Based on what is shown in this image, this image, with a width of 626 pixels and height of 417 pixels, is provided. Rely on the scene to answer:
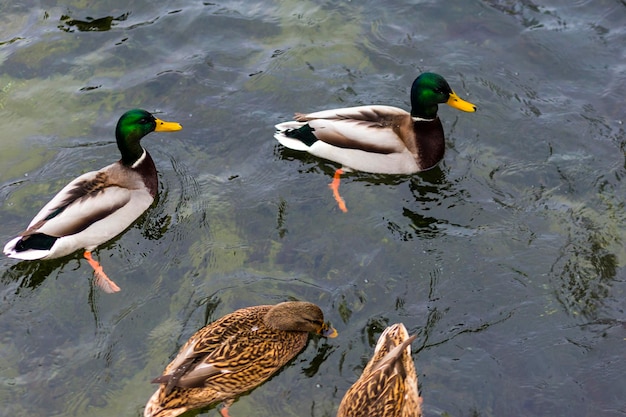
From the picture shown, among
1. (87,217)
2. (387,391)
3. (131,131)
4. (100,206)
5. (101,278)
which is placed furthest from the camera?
(131,131)

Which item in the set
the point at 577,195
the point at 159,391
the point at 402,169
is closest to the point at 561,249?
the point at 577,195

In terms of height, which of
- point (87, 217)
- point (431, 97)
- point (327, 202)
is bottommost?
point (327, 202)

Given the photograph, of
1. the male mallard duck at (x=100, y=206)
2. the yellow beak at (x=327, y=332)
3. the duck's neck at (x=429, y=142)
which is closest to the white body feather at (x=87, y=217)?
the male mallard duck at (x=100, y=206)

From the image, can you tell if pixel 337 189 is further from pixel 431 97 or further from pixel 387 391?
pixel 387 391

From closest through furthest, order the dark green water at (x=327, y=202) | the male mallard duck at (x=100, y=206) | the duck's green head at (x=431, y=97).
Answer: the dark green water at (x=327, y=202) → the male mallard duck at (x=100, y=206) → the duck's green head at (x=431, y=97)

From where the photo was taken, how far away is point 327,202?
7.59 meters

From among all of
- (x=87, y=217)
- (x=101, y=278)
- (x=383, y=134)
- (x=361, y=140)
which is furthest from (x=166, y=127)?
(x=383, y=134)

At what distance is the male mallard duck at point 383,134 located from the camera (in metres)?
7.84

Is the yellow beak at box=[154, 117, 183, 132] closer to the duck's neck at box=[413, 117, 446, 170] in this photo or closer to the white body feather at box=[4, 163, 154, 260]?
the white body feather at box=[4, 163, 154, 260]

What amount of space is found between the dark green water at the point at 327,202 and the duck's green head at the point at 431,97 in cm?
47

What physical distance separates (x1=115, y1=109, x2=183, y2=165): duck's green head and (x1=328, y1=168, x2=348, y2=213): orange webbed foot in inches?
76.2

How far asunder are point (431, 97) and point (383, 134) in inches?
24.7

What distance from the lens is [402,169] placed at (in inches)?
310

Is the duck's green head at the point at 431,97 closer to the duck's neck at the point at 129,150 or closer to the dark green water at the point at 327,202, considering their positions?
the dark green water at the point at 327,202
